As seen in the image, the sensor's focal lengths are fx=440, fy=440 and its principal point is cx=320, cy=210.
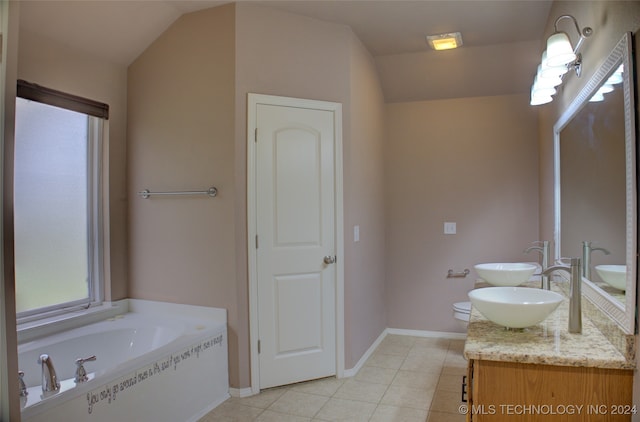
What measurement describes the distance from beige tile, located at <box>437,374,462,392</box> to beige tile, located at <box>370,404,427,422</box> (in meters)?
0.41

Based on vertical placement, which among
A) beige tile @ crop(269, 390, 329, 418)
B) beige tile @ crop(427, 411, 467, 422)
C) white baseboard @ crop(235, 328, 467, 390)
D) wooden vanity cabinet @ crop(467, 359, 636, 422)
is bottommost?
beige tile @ crop(427, 411, 467, 422)

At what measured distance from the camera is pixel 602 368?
54.9 inches

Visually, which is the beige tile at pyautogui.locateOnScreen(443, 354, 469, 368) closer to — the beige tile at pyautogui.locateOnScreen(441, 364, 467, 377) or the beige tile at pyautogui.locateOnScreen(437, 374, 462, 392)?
the beige tile at pyautogui.locateOnScreen(441, 364, 467, 377)

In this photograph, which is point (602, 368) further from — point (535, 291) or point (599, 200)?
point (599, 200)

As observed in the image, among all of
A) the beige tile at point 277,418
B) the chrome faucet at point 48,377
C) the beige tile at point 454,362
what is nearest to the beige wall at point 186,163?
the beige tile at point 277,418

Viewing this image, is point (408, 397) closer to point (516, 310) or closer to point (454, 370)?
point (454, 370)

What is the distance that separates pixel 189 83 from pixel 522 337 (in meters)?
2.54

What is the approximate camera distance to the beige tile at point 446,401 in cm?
267

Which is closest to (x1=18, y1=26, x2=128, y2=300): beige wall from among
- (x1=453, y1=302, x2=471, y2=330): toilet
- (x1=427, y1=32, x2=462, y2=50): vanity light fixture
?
(x1=427, y1=32, x2=462, y2=50): vanity light fixture

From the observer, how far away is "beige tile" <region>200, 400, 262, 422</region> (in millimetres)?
2578

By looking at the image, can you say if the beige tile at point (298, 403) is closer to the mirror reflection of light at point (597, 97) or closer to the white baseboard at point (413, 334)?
the white baseboard at point (413, 334)

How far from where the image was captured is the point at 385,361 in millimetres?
3512

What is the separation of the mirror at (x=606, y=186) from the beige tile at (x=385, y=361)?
1593 mm

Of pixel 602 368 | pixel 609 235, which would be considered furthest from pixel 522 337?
pixel 609 235
